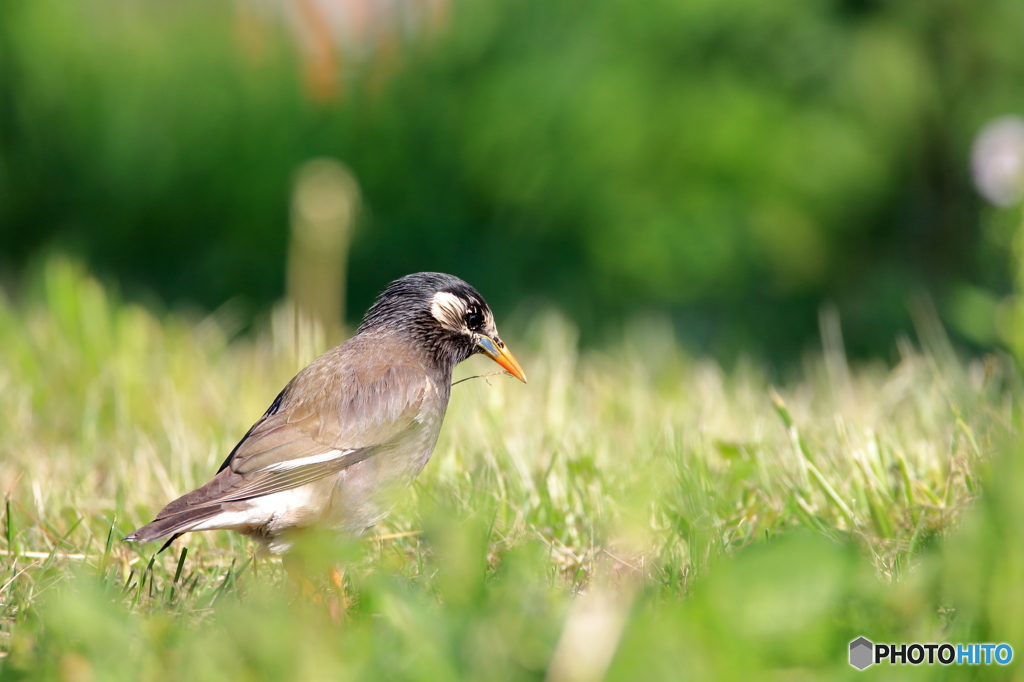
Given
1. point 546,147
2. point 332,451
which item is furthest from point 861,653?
point 546,147

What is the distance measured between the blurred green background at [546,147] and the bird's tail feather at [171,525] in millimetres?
5268

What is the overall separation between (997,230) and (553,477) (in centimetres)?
162

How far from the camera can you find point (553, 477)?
305 cm

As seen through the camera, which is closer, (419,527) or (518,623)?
(518,623)

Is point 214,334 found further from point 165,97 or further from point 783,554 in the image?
point 165,97

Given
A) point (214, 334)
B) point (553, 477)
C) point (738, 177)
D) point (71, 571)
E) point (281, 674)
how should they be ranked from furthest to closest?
point (738, 177) < point (214, 334) < point (553, 477) < point (71, 571) < point (281, 674)

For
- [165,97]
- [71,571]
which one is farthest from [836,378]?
[165,97]

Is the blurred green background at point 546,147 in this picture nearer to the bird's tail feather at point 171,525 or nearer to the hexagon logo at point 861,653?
the bird's tail feather at point 171,525

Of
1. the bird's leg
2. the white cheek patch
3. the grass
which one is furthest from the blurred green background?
the bird's leg

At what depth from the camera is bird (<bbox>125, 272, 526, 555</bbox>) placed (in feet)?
8.57

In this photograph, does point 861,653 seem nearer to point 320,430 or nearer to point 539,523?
point 539,523

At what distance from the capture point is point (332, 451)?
2773mm

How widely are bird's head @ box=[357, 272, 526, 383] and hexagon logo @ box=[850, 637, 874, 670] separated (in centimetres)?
154

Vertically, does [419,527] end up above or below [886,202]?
above
